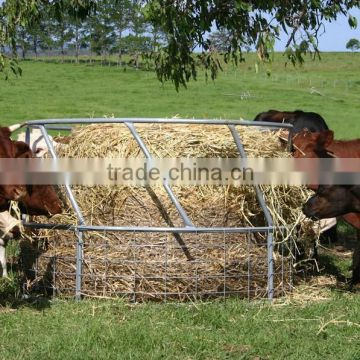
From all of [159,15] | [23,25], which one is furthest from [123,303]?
[23,25]

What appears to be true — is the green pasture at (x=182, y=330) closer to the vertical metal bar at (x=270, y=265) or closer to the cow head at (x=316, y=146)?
the vertical metal bar at (x=270, y=265)

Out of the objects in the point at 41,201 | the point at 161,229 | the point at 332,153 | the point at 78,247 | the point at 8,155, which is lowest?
the point at 78,247

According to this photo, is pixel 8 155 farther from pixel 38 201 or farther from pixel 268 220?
pixel 268 220

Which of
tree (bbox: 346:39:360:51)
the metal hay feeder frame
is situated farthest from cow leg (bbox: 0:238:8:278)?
tree (bbox: 346:39:360:51)

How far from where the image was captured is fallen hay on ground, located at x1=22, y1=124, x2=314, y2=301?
7.07 metres

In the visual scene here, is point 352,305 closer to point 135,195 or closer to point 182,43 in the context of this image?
point 135,195

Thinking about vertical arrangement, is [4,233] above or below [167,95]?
above

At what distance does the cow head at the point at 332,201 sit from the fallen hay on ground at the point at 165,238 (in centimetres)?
33

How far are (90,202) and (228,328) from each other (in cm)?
191

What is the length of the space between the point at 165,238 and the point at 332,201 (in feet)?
5.70

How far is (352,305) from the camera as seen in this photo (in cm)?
698

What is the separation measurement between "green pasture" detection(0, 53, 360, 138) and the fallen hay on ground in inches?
893

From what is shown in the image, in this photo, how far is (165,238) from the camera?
7.07 m

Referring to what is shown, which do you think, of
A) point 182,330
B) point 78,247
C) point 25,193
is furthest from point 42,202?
point 182,330
